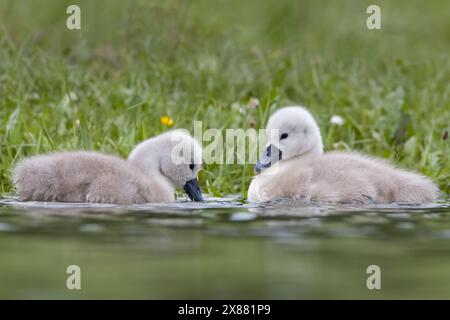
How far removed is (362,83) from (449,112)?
4.81 ft

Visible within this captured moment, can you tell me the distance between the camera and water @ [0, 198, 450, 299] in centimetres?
444

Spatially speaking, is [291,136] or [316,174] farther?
[291,136]

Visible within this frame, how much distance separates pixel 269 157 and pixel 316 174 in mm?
→ 591

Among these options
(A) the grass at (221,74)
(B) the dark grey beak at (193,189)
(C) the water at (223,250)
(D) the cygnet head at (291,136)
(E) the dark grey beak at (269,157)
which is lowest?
(C) the water at (223,250)

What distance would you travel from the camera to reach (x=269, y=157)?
Answer: 7.64 meters

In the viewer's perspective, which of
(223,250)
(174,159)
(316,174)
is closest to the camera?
(223,250)

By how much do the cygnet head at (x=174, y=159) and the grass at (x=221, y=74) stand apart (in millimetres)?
407

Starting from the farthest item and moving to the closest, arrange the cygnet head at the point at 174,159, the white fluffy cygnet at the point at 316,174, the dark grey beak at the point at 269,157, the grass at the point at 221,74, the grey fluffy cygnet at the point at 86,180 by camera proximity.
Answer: the grass at the point at 221,74
the dark grey beak at the point at 269,157
the cygnet head at the point at 174,159
the white fluffy cygnet at the point at 316,174
the grey fluffy cygnet at the point at 86,180

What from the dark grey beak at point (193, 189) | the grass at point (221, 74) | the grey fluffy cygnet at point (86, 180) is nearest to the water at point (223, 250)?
the grey fluffy cygnet at point (86, 180)

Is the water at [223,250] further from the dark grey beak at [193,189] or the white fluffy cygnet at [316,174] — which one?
the dark grey beak at [193,189]

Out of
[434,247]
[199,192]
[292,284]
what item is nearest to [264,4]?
[199,192]

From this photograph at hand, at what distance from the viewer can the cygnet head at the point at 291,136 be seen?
25.0ft

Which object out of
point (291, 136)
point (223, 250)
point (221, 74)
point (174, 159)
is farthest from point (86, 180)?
point (221, 74)

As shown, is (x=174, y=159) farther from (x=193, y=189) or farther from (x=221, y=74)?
(x=221, y=74)
